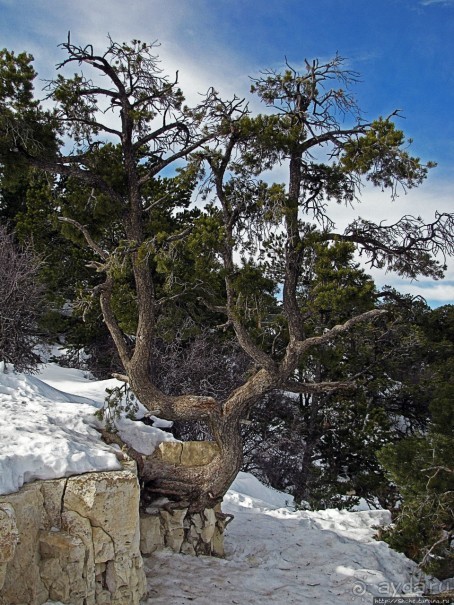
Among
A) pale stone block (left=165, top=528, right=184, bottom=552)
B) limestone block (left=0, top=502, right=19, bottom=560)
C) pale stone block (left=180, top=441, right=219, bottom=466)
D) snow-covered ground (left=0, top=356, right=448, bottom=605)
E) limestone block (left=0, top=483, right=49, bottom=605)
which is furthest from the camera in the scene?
pale stone block (left=180, top=441, right=219, bottom=466)

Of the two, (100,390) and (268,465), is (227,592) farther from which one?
(268,465)

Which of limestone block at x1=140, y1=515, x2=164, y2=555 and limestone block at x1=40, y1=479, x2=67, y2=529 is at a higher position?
limestone block at x1=40, y1=479, x2=67, y2=529

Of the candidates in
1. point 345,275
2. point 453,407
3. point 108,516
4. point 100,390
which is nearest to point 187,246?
point 345,275

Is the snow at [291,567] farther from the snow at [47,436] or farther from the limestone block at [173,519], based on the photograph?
the snow at [47,436]

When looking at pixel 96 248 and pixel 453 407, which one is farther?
pixel 453 407

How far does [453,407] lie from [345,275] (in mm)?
3614

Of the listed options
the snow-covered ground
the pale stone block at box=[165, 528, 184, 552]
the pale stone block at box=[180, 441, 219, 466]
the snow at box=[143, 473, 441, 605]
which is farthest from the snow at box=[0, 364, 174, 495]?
the snow at box=[143, 473, 441, 605]

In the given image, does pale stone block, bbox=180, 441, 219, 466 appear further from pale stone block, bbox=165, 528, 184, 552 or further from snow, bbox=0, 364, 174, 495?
pale stone block, bbox=165, 528, 184, 552

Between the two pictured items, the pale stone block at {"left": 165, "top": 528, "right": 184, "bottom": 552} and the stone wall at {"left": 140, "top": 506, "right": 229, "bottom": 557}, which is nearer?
the stone wall at {"left": 140, "top": 506, "right": 229, "bottom": 557}

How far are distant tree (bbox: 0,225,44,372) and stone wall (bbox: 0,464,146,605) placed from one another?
27.4ft

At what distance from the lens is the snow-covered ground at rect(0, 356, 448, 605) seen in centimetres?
521

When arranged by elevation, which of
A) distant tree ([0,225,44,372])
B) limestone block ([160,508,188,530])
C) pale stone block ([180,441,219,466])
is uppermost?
distant tree ([0,225,44,372])

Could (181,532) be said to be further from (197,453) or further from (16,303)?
(16,303)

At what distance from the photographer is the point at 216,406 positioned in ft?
23.6
